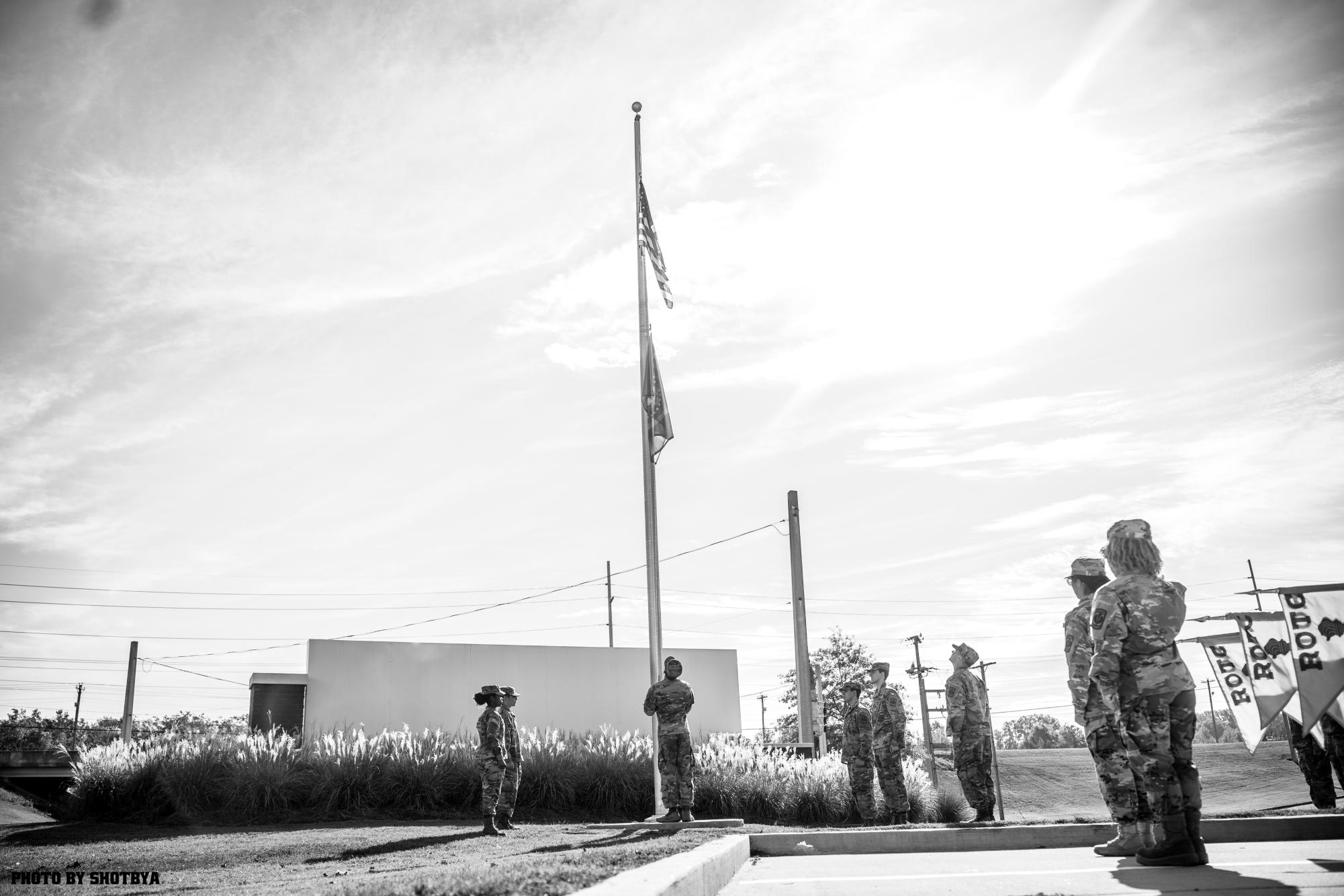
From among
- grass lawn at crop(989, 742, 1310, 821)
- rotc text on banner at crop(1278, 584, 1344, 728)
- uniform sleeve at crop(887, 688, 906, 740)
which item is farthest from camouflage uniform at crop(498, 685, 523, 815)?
grass lawn at crop(989, 742, 1310, 821)

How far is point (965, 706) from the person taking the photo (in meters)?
10.6

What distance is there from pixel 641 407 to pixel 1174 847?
9249mm

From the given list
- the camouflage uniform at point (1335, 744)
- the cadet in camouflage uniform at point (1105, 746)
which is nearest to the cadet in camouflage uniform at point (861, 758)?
the camouflage uniform at point (1335, 744)

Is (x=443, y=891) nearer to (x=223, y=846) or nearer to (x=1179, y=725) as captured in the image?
(x=1179, y=725)

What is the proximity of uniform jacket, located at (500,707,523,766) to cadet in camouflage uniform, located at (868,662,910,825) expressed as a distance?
14.4ft

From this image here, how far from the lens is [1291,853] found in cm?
616

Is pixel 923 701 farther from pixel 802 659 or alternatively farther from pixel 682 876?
pixel 682 876

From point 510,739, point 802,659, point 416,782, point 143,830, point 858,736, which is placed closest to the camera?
point 510,739

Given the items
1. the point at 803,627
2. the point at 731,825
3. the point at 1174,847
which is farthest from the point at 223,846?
the point at 803,627

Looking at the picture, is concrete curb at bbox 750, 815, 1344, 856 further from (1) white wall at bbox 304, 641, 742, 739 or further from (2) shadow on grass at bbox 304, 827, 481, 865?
(1) white wall at bbox 304, 641, 742, 739

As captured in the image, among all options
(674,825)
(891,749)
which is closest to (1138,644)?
(674,825)

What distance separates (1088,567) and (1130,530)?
5.40 ft

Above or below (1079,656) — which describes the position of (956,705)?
below

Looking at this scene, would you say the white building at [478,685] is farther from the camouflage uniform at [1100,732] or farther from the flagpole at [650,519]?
the camouflage uniform at [1100,732]
